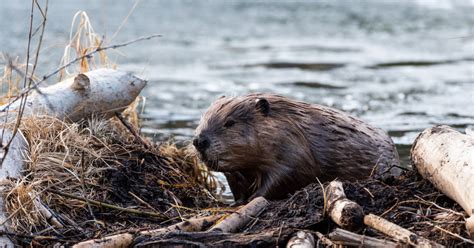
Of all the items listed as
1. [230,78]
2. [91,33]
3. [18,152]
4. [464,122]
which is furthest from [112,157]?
[230,78]

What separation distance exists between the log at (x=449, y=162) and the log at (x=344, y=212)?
0.44m

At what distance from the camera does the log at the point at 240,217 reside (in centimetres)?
412

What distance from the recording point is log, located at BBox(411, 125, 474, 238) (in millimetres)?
3975

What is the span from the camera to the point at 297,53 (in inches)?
621

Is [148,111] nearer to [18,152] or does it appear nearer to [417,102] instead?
[417,102]

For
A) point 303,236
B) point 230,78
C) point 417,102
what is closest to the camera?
point 303,236

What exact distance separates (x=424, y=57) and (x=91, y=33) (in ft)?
29.3

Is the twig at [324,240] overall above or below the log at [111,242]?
above

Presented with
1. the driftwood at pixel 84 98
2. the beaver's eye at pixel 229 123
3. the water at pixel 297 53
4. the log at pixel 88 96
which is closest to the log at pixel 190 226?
the beaver's eye at pixel 229 123

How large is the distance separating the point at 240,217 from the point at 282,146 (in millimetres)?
952

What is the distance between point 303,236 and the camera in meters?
3.91

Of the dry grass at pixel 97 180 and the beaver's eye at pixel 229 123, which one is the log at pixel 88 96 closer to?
the dry grass at pixel 97 180

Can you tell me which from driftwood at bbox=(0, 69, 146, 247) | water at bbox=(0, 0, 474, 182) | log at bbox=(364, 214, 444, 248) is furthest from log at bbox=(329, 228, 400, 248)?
water at bbox=(0, 0, 474, 182)

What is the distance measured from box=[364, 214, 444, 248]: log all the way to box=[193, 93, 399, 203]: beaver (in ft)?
4.19
